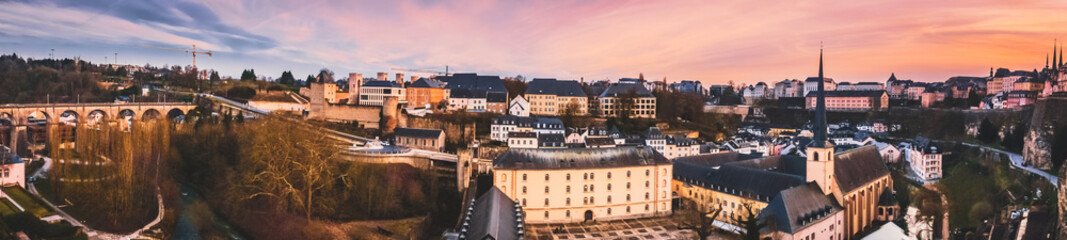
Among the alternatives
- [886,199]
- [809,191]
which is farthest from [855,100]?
[809,191]

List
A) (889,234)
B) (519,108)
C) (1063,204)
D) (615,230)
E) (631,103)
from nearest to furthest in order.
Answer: (889,234), (1063,204), (615,230), (519,108), (631,103)

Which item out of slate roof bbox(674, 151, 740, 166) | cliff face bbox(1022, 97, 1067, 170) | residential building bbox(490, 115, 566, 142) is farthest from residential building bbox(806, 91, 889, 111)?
residential building bbox(490, 115, 566, 142)

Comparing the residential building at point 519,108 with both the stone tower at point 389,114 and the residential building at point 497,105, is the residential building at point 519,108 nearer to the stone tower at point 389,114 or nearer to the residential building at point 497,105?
the residential building at point 497,105

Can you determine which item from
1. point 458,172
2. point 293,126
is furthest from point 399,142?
point 293,126

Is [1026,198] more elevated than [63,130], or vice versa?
[63,130]

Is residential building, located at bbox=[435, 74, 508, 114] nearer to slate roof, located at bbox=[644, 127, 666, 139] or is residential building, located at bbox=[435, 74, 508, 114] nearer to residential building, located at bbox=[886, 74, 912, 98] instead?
slate roof, located at bbox=[644, 127, 666, 139]

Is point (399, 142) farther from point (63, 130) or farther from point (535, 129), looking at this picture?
point (63, 130)

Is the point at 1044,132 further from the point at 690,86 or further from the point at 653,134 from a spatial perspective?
the point at 690,86
